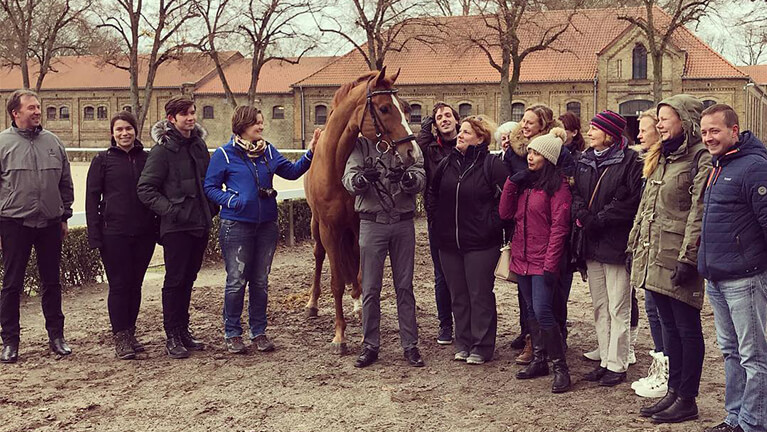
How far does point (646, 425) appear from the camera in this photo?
14.3 feet

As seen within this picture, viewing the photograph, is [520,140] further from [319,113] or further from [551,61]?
[319,113]

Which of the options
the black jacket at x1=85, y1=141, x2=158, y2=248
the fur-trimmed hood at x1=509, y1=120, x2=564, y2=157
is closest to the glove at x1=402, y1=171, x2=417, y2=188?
the fur-trimmed hood at x1=509, y1=120, x2=564, y2=157

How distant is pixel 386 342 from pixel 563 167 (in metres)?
2.19

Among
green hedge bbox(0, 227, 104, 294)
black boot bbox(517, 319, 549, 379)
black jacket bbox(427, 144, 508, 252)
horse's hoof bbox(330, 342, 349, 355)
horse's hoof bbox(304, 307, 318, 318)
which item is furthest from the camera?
green hedge bbox(0, 227, 104, 294)

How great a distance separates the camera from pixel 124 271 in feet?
19.6

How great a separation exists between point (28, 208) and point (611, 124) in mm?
4256

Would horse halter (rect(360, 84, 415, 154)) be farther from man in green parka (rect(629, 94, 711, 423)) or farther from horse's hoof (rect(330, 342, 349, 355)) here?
man in green parka (rect(629, 94, 711, 423))

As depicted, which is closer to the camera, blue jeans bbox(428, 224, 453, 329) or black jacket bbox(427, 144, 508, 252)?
black jacket bbox(427, 144, 508, 252)

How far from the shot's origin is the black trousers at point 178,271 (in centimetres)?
590

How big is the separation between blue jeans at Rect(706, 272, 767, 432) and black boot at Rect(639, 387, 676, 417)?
448 millimetres

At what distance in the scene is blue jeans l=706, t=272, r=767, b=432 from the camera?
3902mm

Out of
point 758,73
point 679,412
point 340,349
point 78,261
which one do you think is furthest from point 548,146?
point 758,73

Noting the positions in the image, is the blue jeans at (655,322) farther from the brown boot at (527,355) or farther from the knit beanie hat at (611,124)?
the knit beanie hat at (611,124)

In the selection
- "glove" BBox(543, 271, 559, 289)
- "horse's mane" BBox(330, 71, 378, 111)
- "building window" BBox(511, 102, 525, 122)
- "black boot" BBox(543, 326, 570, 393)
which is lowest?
"black boot" BBox(543, 326, 570, 393)
